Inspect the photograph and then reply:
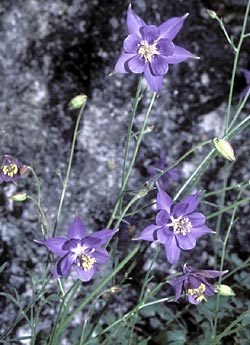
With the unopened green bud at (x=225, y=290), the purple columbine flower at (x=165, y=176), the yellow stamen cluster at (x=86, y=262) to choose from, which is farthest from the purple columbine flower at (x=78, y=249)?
the purple columbine flower at (x=165, y=176)

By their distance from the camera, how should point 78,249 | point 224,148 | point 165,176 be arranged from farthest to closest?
1. point 165,176
2. point 78,249
3. point 224,148

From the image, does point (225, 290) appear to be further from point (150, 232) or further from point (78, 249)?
point (78, 249)

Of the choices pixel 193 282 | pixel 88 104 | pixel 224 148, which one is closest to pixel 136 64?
pixel 224 148

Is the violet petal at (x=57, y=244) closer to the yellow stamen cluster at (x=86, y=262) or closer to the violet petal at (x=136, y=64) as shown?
the yellow stamen cluster at (x=86, y=262)

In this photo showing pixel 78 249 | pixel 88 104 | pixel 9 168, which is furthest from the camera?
pixel 88 104

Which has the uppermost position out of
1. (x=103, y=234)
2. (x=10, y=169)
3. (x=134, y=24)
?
(x=134, y=24)

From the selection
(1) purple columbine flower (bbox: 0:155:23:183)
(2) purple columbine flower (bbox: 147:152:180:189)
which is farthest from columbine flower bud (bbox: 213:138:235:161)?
(2) purple columbine flower (bbox: 147:152:180:189)

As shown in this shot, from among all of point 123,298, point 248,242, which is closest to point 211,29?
point 248,242
